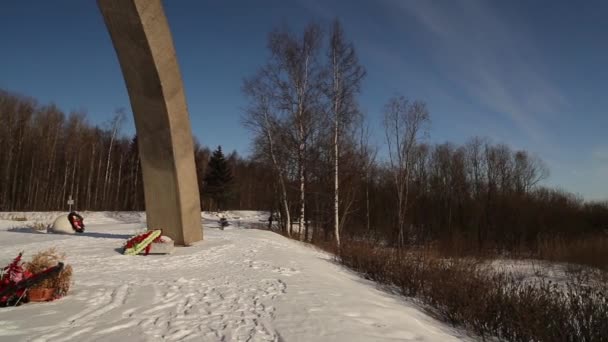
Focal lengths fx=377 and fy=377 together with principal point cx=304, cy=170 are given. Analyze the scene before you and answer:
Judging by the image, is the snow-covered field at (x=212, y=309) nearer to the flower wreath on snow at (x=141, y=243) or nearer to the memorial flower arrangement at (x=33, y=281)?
the memorial flower arrangement at (x=33, y=281)

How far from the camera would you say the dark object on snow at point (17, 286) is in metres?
4.62

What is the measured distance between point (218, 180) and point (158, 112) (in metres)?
35.5

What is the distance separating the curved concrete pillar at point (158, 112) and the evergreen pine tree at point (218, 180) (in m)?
33.6

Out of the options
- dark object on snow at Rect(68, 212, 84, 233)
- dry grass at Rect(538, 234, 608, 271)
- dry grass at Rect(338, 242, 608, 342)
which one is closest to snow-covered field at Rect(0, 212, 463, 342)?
dry grass at Rect(338, 242, 608, 342)

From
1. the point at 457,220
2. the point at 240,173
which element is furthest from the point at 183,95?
the point at 240,173

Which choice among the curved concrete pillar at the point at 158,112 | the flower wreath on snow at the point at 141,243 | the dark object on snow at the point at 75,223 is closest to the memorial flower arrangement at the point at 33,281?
the flower wreath on snow at the point at 141,243

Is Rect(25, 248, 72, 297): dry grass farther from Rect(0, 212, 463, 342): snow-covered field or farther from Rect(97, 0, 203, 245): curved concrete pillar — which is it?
Rect(97, 0, 203, 245): curved concrete pillar

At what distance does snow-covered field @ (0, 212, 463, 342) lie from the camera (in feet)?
12.4

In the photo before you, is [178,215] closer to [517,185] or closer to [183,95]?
[183,95]

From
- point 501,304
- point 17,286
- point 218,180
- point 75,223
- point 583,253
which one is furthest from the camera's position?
point 218,180

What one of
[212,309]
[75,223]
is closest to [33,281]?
[212,309]

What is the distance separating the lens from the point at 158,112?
32.1ft

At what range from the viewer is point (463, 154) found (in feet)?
148

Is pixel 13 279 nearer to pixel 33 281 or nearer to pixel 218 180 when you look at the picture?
pixel 33 281
